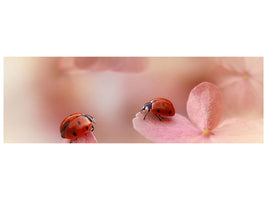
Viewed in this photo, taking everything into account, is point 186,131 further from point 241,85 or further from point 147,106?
point 241,85

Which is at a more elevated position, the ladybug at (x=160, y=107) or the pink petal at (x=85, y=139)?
the ladybug at (x=160, y=107)

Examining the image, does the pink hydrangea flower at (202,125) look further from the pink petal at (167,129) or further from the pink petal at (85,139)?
the pink petal at (85,139)

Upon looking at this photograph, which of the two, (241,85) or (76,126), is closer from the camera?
(76,126)

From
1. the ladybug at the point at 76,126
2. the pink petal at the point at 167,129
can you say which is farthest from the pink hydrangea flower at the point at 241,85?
the ladybug at the point at 76,126

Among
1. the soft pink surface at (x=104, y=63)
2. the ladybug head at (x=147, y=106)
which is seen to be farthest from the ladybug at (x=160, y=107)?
the soft pink surface at (x=104, y=63)

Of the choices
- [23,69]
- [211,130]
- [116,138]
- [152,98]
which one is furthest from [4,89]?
[211,130]

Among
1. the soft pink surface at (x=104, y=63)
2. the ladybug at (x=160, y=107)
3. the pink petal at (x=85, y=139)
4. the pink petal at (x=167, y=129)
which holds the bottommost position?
the pink petal at (x=85, y=139)

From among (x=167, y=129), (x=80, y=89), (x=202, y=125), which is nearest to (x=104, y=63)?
(x=80, y=89)
